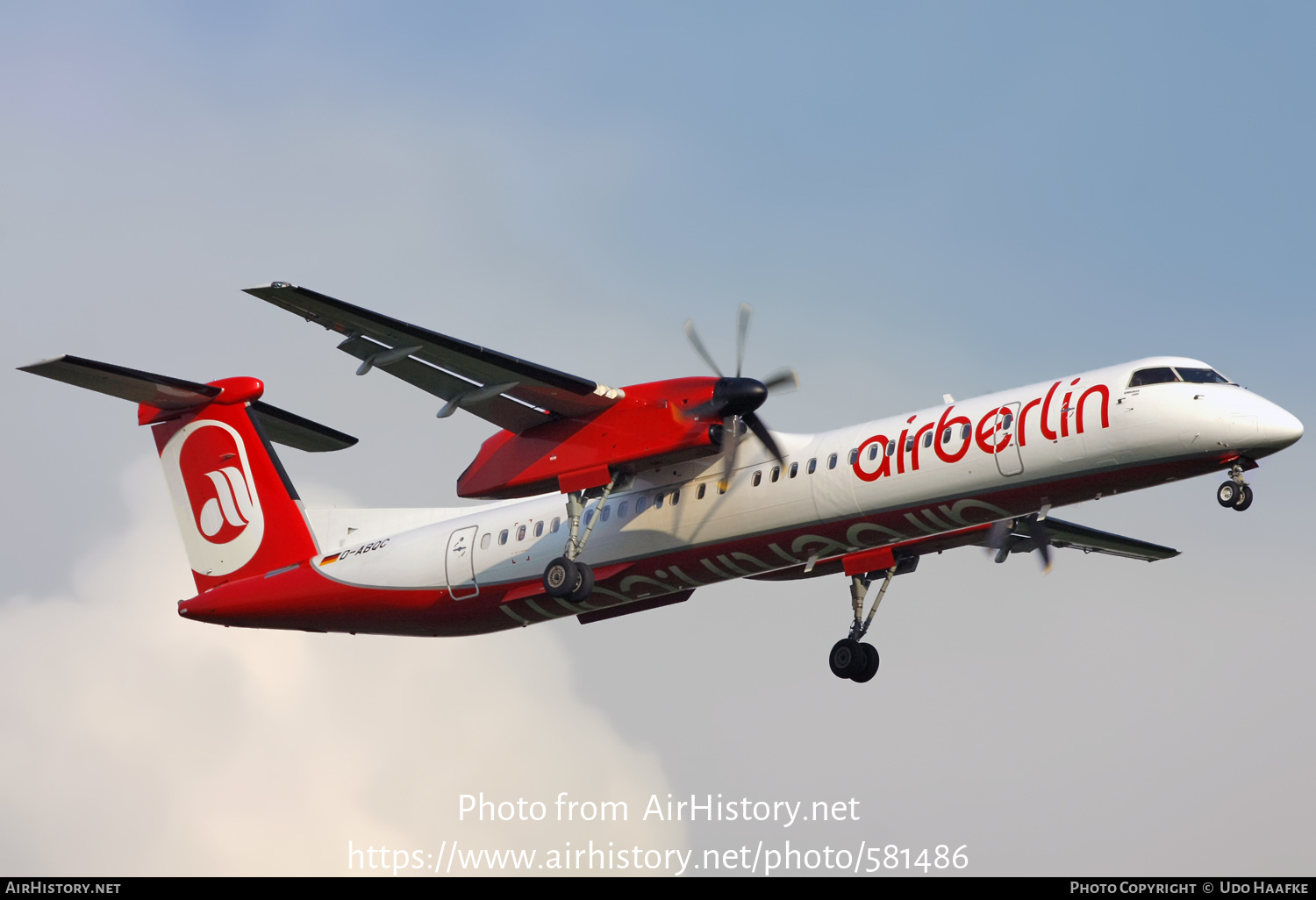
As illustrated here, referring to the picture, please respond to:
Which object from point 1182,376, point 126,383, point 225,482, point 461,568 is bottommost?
point 461,568

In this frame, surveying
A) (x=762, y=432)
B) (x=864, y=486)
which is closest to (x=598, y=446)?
(x=762, y=432)

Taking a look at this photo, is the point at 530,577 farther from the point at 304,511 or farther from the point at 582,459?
the point at 304,511

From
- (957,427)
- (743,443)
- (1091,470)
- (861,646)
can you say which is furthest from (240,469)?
(1091,470)

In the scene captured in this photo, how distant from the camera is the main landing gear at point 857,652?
66.4ft

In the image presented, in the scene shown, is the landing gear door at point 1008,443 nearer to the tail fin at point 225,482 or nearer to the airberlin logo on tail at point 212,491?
the tail fin at point 225,482

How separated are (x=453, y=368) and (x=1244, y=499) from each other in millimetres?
9337

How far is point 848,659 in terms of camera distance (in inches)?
803

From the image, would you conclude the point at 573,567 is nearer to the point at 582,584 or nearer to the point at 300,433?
the point at 582,584

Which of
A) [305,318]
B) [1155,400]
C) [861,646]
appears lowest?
[861,646]

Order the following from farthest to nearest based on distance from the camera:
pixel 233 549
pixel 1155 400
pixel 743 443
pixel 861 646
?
pixel 233 549 → pixel 861 646 → pixel 743 443 → pixel 1155 400

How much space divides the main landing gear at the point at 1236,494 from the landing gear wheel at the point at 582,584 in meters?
7.54

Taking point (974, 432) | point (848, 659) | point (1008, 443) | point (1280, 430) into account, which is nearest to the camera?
point (1280, 430)

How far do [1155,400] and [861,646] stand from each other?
6.02 meters

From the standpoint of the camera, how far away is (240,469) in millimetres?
22266
